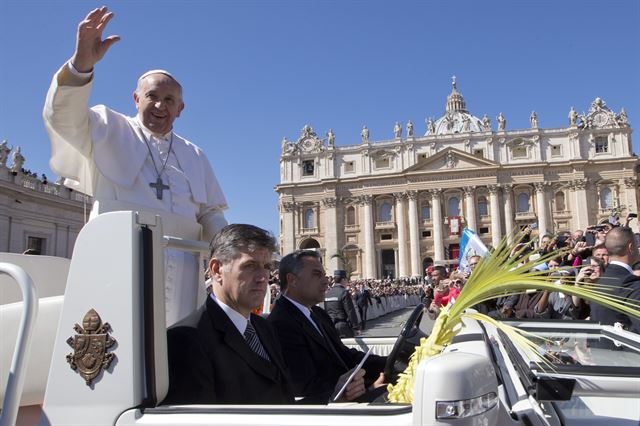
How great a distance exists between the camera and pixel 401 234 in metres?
57.5

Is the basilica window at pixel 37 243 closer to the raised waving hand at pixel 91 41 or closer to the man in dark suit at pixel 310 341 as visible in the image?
the man in dark suit at pixel 310 341

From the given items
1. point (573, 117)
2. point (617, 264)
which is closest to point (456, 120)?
point (573, 117)

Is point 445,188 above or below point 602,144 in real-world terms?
below

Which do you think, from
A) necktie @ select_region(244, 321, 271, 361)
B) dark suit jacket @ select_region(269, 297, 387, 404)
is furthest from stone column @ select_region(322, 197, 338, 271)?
necktie @ select_region(244, 321, 271, 361)

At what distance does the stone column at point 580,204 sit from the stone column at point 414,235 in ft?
55.4

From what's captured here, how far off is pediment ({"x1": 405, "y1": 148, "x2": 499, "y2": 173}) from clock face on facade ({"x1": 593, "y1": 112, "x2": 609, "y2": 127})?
13381 mm

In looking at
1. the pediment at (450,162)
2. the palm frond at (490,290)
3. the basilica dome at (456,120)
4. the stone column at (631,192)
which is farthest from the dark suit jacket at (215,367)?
the basilica dome at (456,120)

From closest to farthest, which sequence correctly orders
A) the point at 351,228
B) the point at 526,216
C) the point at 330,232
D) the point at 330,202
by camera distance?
the point at 526,216 < the point at 330,232 < the point at 351,228 < the point at 330,202

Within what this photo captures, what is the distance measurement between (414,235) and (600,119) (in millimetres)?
25508

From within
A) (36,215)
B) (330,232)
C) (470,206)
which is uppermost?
(470,206)

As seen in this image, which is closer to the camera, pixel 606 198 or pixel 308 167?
pixel 606 198

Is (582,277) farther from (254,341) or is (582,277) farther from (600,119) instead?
(600,119)

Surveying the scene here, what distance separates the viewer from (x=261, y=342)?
226cm

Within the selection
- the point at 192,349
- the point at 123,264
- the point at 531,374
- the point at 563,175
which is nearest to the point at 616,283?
the point at 531,374
